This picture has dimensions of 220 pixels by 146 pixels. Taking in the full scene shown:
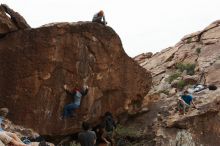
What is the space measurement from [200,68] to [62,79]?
1222 centimetres

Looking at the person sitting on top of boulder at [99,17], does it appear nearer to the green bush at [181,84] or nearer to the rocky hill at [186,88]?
the rocky hill at [186,88]

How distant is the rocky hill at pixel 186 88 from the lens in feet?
66.8

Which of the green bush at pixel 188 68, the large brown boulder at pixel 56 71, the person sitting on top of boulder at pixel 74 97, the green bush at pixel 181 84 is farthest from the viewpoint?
the green bush at pixel 188 68

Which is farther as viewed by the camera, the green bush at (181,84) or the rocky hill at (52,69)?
the green bush at (181,84)

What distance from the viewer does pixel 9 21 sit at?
17422mm

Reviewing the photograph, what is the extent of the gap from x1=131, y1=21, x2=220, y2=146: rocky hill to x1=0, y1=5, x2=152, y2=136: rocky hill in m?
3.20

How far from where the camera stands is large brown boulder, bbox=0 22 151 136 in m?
17.0

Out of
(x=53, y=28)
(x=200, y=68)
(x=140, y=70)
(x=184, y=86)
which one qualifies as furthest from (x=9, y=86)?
(x=200, y=68)

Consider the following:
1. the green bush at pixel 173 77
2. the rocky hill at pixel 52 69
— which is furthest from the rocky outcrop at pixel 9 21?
the green bush at pixel 173 77

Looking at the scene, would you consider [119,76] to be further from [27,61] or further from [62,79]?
[27,61]

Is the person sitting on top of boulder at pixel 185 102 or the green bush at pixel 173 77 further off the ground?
the green bush at pixel 173 77

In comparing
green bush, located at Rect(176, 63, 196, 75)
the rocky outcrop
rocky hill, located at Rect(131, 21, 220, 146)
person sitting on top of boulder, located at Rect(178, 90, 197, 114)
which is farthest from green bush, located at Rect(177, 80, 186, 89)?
the rocky outcrop

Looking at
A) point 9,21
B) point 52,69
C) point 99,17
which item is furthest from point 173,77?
point 9,21

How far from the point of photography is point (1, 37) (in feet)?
57.1
